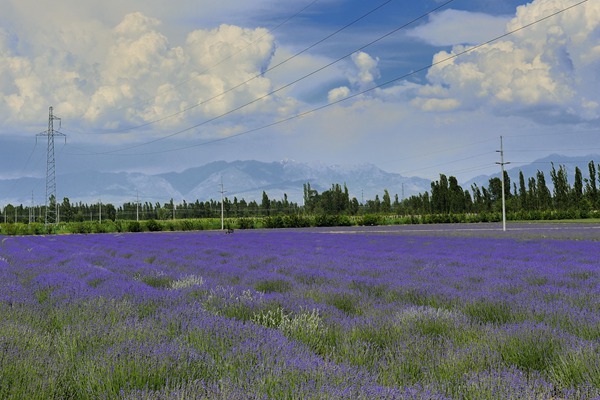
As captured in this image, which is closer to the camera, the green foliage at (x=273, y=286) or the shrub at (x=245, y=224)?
the green foliage at (x=273, y=286)

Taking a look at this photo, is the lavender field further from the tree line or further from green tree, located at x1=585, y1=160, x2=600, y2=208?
green tree, located at x1=585, y1=160, x2=600, y2=208

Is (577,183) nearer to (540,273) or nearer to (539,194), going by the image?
(539,194)

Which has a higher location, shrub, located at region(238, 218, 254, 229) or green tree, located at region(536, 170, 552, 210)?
green tree, located at region(536, 170, 552, 210)

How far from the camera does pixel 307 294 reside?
756 centimetres

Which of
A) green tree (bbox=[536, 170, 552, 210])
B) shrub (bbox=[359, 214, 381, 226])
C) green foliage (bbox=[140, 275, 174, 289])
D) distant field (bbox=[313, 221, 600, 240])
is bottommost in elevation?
distant field (bbox=[313, 221, 600, 240])

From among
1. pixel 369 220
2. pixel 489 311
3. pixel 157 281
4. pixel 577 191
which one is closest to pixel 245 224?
pixel 369 220

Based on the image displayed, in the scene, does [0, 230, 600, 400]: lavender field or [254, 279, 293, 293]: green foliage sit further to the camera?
[254, 279, 293, 293]: green foliage

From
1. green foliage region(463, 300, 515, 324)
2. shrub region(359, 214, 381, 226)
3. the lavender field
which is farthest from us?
shrub region(359, 214, 381, 226)

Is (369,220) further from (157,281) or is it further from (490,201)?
(157,281)

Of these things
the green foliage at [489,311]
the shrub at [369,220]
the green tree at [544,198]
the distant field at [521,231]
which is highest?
the green tree at [544,198]

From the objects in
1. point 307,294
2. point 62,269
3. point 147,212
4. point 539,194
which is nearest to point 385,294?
point 307,294

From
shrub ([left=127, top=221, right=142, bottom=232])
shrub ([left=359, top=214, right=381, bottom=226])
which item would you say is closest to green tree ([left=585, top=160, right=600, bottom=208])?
shrub ([left=359, top=214, right=381, bottom=226])

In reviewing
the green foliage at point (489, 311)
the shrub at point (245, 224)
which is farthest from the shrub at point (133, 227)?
the green foliage at point (489, 311)

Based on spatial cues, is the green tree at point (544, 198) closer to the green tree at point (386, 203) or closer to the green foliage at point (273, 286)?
the green tree at point (386, 203)
